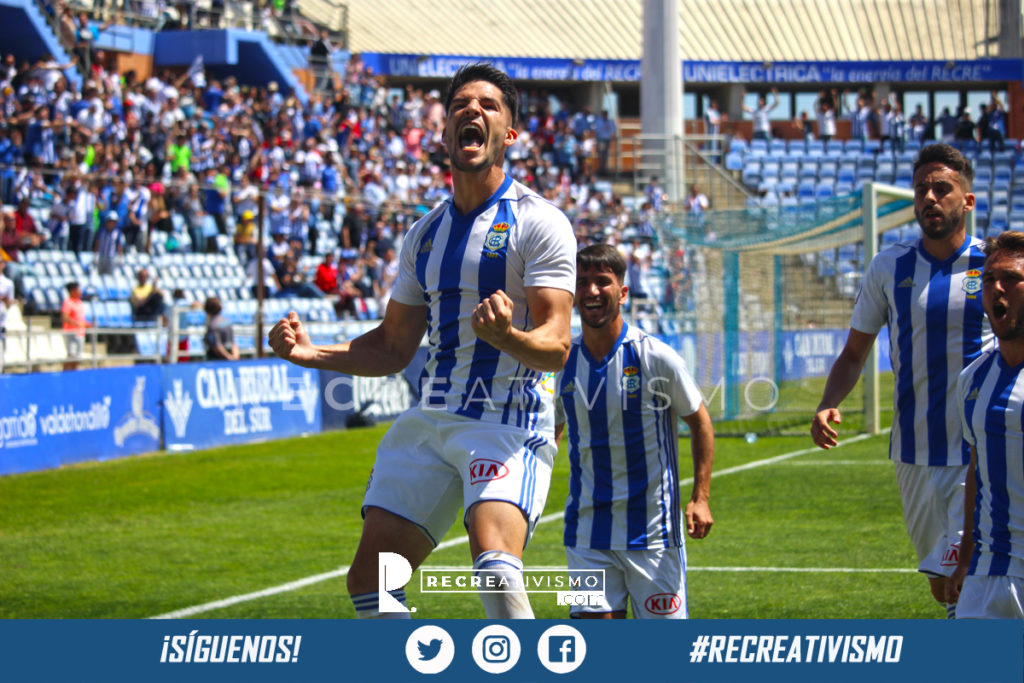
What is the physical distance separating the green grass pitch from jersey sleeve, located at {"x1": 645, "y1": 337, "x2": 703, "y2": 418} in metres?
2.16

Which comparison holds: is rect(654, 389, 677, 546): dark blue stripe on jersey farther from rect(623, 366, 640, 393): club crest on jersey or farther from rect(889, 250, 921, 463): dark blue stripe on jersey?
rect(889, 250, 921, 463): dark blue stripe on jersey

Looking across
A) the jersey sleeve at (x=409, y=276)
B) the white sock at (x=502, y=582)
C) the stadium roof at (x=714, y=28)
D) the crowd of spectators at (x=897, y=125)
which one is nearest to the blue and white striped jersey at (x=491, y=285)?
the jersey sleeve at (x=409, y=276)

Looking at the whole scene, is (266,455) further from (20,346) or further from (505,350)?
(505,350)

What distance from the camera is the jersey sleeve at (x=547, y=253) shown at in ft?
13.6

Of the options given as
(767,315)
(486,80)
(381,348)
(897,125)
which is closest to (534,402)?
(381,348)

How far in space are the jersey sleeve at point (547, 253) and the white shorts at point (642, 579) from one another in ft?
5.36

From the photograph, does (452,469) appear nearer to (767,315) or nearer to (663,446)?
(663,446)

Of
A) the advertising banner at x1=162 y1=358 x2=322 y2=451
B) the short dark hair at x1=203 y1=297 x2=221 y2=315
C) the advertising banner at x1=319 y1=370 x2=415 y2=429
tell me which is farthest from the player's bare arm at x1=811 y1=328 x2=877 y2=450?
the advertising banner at x1=319 y1=370 x2=415 y2=429

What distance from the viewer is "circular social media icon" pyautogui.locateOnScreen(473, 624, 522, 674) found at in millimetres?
3666

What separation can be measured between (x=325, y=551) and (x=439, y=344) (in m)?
5.70

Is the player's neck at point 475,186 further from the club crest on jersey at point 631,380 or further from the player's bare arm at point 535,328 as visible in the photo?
the club crest on jersey at point 631,380

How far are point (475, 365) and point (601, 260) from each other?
127 cm

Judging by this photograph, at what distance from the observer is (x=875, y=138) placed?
120 ft

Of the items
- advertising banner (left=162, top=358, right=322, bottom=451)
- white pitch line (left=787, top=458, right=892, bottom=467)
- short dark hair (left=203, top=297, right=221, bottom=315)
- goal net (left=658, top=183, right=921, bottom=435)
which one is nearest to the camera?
white pitch line (left=787, top=458, right=892, bottom=467)
